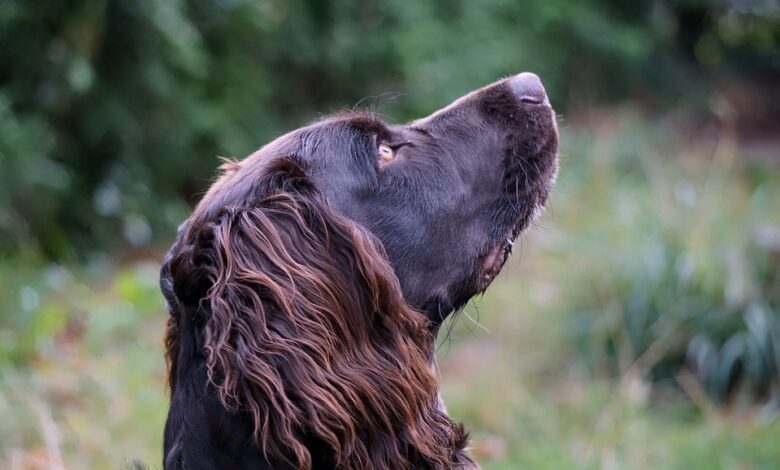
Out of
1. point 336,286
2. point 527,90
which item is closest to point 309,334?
point 336,286

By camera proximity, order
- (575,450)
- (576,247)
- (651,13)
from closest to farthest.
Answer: (575,450), (576,247), (651,13)

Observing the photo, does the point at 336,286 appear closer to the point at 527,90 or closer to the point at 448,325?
the point at 448,325

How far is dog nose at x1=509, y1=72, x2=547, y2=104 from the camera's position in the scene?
3.15m

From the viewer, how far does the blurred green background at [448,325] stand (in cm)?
468

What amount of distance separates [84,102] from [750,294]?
4.78 meters

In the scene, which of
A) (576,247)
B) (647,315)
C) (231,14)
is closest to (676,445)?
(647,315)

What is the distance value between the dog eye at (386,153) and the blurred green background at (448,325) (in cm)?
67

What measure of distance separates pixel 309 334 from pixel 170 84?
541 centimetres

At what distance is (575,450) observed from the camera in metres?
4.56

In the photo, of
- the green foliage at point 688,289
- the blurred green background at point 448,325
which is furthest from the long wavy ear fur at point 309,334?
the green foliage at point 688,289

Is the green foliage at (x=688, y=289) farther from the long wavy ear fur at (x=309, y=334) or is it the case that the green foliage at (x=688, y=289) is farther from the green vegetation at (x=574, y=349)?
the long wavy ear fur at (x=309, y=334)

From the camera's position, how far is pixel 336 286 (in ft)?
8.17

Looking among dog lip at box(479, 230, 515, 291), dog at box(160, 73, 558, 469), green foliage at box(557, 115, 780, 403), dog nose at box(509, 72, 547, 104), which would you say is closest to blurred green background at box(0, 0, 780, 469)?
green foliage at box(557, 115, 780, 403)

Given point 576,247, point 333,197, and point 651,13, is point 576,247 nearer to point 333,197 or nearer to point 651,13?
point 333,197
